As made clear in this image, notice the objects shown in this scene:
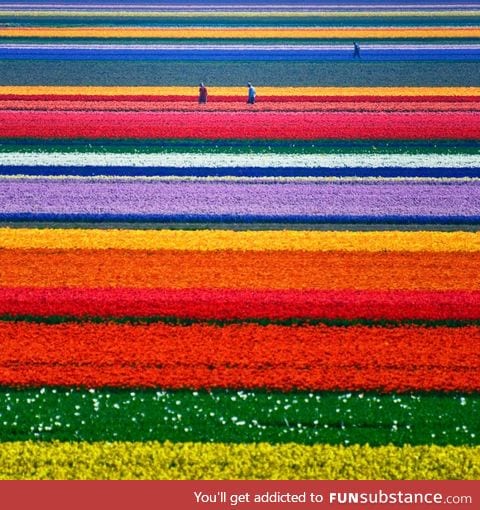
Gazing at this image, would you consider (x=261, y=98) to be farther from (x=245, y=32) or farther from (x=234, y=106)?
(x=245, y=32)

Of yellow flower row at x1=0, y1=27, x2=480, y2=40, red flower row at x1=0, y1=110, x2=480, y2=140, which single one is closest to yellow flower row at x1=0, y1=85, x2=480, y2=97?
red flower row at x1=0, y1=110, x2=480, y2=140

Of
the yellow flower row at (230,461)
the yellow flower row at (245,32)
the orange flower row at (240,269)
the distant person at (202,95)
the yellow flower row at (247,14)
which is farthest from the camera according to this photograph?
the yellow flower row at (247,14)

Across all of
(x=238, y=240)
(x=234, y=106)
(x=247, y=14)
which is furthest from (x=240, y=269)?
(x=247, y=14)

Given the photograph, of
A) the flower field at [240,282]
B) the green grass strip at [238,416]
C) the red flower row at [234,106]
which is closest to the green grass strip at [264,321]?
the flower field at [240,282]

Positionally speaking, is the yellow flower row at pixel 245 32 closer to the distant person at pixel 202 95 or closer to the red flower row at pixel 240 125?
the distant person at pixel 202 95

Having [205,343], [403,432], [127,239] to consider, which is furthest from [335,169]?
[403,432]

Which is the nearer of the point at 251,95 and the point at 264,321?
the point at 264,321
